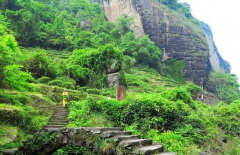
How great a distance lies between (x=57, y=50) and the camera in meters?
33.6

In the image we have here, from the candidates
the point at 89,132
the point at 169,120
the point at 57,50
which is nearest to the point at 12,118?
the point at 89,132

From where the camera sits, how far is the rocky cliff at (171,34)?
41906mm

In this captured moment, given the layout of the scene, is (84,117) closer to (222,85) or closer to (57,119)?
(57,119)

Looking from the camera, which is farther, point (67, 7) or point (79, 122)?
point (67, 7)

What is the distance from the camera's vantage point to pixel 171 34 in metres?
44.1

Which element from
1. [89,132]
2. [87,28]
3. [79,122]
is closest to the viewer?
[89,132]

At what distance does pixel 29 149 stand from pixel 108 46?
59.4 ft

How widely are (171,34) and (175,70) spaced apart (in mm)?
8495

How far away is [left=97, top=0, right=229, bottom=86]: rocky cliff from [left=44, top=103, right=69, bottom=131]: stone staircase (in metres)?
35.3

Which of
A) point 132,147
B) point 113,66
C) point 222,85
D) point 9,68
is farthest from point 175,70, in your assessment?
point 132,147

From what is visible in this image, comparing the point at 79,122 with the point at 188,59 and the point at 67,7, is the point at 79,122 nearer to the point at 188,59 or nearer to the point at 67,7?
the point at 188,59

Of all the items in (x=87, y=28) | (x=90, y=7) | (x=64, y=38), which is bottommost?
(x=64, y=38)

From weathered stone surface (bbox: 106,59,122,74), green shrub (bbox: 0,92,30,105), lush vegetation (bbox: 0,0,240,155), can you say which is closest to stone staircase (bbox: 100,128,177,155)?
lush vegetation (bbox: 0,0,240,155)

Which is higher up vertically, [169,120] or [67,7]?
[67,7]
